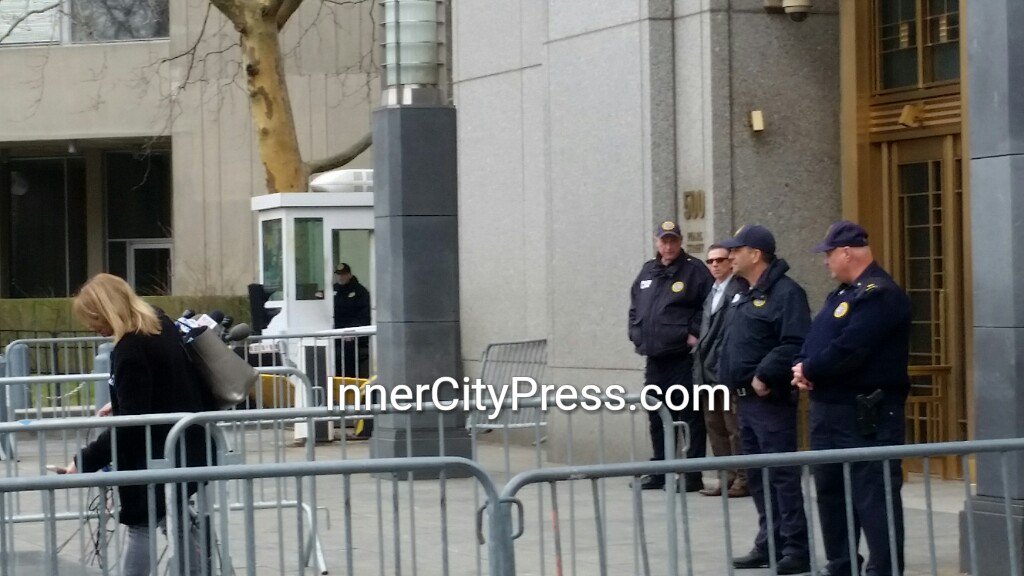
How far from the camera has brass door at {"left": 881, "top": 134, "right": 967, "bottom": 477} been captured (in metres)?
11.2

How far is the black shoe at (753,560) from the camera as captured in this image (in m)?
7.81

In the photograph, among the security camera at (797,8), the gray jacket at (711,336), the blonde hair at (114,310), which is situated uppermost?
the security camera at (797,8)

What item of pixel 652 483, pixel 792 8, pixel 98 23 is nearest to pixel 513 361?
pixel 792 8

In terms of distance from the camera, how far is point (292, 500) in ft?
26.4

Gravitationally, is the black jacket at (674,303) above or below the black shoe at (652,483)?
above

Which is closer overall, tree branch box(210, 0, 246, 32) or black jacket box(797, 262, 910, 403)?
black jacket box(797, 262, 910, 403)

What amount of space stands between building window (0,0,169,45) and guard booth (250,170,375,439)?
13.6 m

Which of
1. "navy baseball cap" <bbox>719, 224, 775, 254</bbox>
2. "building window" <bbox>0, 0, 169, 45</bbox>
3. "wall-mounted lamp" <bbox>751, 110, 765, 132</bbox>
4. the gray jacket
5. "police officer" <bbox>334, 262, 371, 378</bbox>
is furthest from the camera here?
"building window" <bbox>0, 0, 169, 45</bbox>

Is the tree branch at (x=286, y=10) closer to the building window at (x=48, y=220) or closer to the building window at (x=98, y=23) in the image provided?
the building window at (x=98, y=23)

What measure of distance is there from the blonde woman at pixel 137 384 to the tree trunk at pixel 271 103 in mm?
14197

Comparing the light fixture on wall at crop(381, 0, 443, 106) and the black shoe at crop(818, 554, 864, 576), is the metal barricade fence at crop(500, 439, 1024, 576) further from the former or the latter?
the light fixture on wall at crop(381, 0, 443, 106)

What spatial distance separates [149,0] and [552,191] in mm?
18990

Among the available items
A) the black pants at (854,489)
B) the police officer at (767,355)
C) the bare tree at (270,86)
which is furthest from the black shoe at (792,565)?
the bare tree at (270,86)

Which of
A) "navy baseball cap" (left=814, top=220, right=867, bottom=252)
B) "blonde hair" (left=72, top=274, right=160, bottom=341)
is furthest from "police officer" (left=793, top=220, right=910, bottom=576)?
"blonde hair" (left=72, top=274, right=160, bottom=341)
